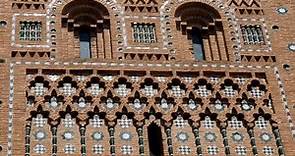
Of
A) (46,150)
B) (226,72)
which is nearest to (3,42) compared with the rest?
(46,150)

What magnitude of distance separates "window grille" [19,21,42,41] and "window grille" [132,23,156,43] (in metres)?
1.23

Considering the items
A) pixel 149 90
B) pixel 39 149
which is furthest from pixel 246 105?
pixel 39 149

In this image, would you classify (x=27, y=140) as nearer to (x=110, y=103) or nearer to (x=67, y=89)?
(x=67, y=89)

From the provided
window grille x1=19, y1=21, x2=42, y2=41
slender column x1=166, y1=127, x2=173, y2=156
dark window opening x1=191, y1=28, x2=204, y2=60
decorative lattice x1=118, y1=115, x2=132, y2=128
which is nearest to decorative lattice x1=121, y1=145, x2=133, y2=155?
decorative lattice x1=118, y1=115, x2=132, y2=128

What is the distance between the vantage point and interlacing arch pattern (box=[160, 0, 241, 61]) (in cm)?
1544

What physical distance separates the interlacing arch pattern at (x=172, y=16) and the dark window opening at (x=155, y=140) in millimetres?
1334

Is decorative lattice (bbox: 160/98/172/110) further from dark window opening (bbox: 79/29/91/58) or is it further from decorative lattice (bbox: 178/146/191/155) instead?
dark window opening (bbox: 79/29/91/58)

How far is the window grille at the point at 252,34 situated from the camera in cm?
1566

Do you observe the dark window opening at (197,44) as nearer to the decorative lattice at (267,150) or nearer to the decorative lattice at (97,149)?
the decorative lattice at (267,150)

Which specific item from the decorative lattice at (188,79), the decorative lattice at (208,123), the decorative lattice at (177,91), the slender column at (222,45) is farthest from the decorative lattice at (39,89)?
the slender column at (222,45)

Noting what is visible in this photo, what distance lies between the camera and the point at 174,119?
14.5m

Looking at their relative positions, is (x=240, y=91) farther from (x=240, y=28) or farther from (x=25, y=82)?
(x=25, y=82)

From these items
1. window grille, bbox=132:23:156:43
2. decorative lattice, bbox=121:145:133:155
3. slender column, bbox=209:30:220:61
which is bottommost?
decorative lattice, bbox=121:145:133:155

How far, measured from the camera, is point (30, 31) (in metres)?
15.4
